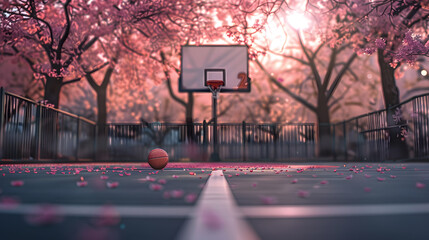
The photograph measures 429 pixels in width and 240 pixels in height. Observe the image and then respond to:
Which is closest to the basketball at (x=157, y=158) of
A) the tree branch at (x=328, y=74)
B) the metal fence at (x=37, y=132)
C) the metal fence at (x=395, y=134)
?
the metal fence at (x=37, y=132)

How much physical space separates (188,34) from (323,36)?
5.72 m

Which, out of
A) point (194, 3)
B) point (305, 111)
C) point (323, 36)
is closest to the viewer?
point (194, 3)

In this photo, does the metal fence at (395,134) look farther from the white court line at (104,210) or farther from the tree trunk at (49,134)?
the tree trunk at (49,134)

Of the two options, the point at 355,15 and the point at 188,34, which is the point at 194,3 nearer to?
the point at 188,34

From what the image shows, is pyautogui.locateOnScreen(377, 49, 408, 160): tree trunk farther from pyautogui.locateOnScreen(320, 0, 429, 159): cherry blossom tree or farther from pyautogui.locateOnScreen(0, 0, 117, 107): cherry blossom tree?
pyautogui.locateOnScreen(0, 0, 117, 107): cherry blossom tree

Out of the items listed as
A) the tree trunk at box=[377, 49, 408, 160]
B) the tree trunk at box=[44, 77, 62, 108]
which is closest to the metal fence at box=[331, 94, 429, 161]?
the tree trunk at box=[377, 49, 408, 160]

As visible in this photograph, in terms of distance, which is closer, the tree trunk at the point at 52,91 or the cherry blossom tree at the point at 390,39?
the cherry blossom tree at the point at 390,39

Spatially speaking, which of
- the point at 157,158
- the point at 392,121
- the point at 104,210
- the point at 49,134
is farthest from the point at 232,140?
the point at 104,210

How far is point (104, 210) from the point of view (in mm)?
2137

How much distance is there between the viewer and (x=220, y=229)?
165 centimetres

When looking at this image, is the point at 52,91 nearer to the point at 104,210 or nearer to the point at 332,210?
the point at 104,210

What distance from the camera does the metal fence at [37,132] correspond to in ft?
29.4

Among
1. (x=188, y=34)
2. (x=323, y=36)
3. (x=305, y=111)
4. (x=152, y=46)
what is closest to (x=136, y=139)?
(x=152, y=46)

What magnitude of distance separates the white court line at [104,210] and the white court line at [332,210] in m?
0.39
